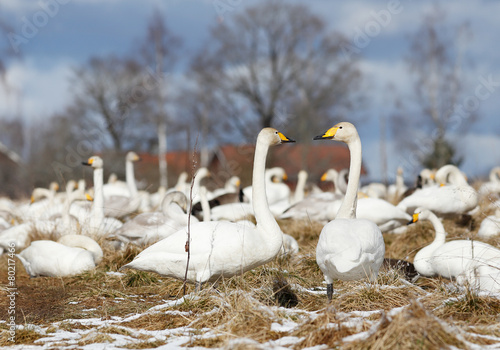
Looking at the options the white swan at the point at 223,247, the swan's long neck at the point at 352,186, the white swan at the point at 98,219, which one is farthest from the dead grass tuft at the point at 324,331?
the white swan at the point at 98,219

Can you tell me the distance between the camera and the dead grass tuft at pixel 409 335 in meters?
3.45

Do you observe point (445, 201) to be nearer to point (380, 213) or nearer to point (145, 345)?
point (380, 213)

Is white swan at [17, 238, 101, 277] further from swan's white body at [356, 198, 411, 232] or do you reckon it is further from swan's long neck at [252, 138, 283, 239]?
swan's white body at [356, 198, 411, 232]

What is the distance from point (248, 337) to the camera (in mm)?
3939

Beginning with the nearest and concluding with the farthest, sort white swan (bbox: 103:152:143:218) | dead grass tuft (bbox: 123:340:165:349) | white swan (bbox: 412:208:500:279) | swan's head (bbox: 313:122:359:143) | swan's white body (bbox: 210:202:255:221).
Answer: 1. dead grass tuft (bbox: 123:340:165:349)
2. swan's head (bbox: 313:122:359:143)
3. white swan (bbox: 412:208:500:279)
4. swan's white body (bbox: 210:202:255:221)
5. white swan (bbox: 103:152:143:218)

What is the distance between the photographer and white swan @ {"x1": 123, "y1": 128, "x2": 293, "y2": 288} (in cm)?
512

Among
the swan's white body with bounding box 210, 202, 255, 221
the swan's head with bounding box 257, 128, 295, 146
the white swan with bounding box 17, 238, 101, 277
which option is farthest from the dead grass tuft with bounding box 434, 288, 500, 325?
the swan's white body with bounding box 210, 202, 255, 221

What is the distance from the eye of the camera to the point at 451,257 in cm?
635

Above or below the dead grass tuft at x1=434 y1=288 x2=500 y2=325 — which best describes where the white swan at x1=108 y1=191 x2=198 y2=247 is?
above

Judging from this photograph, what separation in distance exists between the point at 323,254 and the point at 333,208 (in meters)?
5.50

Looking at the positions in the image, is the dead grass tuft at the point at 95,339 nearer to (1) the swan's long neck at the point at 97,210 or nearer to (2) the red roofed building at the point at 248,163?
(1) the swan's long neck at the point at 97,210

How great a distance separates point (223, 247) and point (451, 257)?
2.73 m

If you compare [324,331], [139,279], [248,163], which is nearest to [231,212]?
[139,279]

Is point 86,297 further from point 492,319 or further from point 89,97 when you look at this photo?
point 89,97
